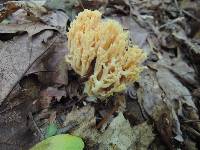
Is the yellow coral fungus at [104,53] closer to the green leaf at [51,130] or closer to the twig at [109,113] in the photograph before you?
the twig at [109,113]

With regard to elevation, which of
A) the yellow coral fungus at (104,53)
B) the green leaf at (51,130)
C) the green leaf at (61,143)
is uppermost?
the yellow coral fungus at (104,53)

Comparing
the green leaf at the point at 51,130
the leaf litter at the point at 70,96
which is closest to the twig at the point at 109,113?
the leaf litter at the point at 70,96

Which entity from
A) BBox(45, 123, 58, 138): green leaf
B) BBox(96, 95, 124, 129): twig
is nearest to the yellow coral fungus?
BBox(96, 95, 124, 129): twig

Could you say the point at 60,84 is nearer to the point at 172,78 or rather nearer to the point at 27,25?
the point at 27,25

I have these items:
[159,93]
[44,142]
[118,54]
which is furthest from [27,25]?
[159,93]

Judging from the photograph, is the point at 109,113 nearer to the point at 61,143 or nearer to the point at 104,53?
the point at 104,53

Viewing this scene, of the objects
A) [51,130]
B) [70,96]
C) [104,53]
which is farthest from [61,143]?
[104,53]
